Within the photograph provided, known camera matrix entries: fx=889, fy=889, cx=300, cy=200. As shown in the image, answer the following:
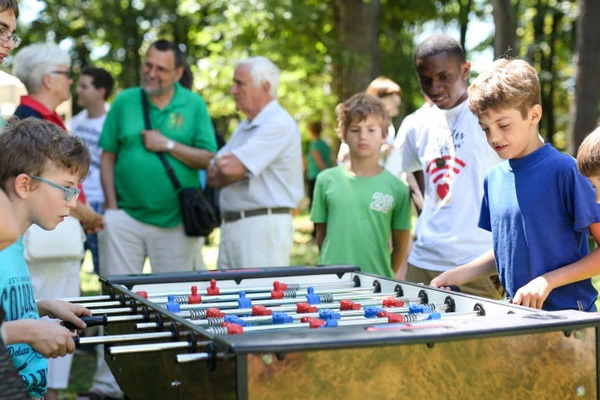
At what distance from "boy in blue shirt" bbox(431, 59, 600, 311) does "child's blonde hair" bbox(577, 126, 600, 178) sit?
22 cm

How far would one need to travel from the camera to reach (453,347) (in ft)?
8.93

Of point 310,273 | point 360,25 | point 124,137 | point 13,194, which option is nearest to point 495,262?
point 310,273

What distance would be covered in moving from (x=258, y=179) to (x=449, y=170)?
5.65 feet

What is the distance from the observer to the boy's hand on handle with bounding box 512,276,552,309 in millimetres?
3422

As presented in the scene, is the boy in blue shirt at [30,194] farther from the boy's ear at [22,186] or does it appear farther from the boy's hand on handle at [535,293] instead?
the boy's hand on handle at [535,293]

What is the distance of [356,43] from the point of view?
1299 centimetres

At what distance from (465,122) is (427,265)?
830mm

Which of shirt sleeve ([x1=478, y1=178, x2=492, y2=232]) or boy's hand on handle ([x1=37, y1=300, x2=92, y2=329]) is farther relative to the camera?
shirt sleeve ([x1=478, y1=178, x2=492, y2=232])

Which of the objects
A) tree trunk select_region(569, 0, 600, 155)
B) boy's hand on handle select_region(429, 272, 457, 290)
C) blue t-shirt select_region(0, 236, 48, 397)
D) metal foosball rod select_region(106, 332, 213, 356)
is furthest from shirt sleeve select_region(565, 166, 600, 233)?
tree trunk select_region(569, 0, 600, 155)

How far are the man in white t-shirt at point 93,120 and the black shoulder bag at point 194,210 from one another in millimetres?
1847

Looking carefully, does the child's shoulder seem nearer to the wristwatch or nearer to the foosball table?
the wristwatch

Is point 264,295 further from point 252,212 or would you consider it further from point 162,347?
point 252,212

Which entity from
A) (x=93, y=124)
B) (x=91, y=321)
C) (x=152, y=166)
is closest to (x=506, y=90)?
(x=91, y=321)

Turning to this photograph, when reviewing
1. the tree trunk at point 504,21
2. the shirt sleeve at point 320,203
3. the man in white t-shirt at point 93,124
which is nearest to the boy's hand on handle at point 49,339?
the shirt sleeve at point 320,203
